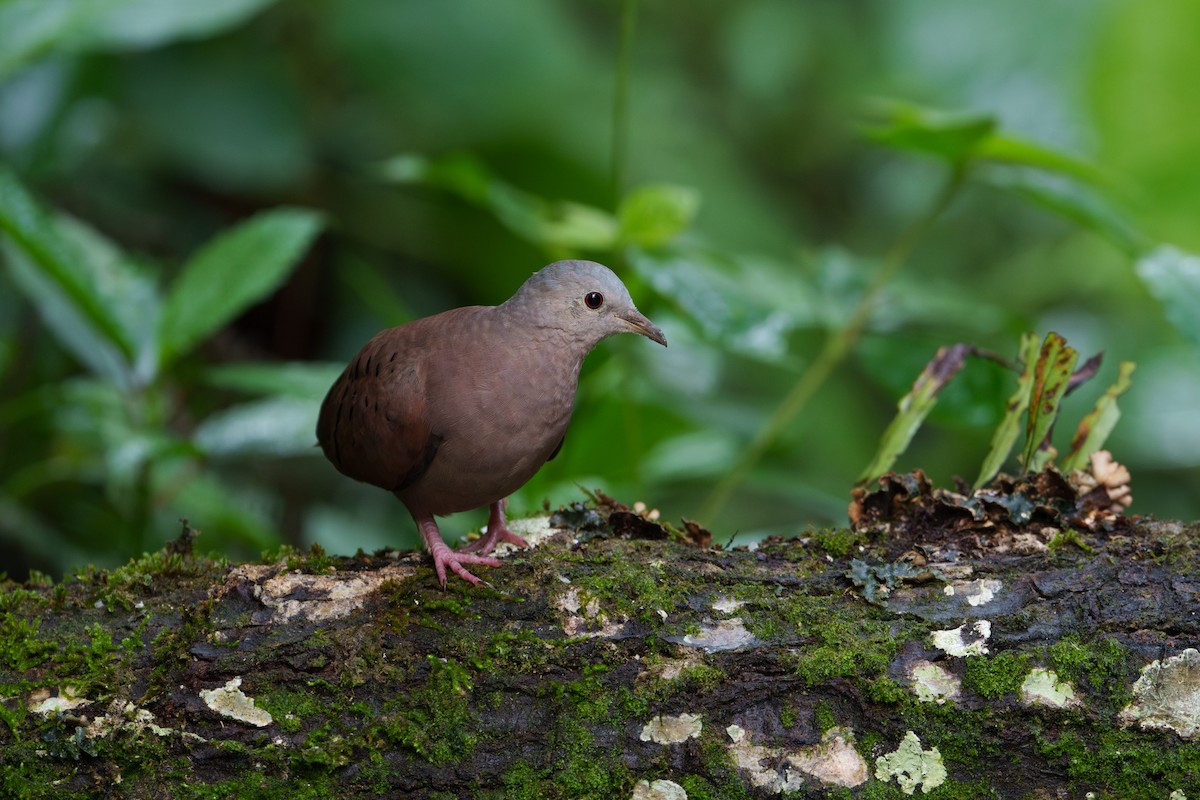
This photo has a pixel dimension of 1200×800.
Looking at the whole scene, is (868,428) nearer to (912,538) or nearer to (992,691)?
(912,538)

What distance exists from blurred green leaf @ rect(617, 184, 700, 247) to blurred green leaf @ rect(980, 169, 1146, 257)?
1.07 meters

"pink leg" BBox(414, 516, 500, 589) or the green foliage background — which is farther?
the green foliage background

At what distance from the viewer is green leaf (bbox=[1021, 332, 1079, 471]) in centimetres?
304

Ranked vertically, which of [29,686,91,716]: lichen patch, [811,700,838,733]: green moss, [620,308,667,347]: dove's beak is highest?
[620,308,667,347]: dove's beak

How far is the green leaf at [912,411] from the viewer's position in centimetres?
317

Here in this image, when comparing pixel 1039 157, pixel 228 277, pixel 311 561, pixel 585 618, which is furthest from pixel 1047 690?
pixel 228 277

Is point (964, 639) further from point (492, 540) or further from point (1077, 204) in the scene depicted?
point (1077, 204)

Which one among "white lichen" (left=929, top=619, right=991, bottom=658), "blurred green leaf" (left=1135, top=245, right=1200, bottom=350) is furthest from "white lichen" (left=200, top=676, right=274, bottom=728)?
"blurred green leaf" (left=1135, top=245, right=1200, bottom=350)

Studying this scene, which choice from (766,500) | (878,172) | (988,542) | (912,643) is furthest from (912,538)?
(878,172)

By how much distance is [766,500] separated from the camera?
7.25m

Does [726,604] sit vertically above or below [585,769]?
above

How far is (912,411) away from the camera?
3.23 metres

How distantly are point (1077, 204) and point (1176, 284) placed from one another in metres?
0.44

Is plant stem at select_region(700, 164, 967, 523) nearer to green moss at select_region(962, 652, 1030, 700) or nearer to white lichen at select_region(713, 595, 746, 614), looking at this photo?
white lichen at select_region(713, 595, 746, 614)
